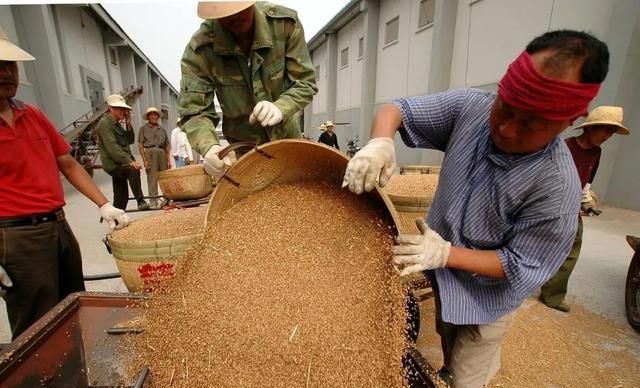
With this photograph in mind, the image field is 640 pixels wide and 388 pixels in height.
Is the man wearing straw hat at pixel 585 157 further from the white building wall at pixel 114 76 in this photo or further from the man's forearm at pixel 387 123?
the white building wall at pixel 114 76

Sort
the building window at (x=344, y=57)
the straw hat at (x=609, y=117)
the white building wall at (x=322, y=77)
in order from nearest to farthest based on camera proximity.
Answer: the straw hat at (x=609, y=117)
the building window at (x=344, y=57)
the white building wall at (x=322, y=77)

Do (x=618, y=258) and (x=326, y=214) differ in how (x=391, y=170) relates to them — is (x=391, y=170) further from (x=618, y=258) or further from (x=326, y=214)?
(x=618, y=258)

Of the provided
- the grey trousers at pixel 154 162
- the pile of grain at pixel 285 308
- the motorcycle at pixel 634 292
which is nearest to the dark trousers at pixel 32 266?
the pile of grain at pixel 285 308

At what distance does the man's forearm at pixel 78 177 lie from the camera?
70.2 inches

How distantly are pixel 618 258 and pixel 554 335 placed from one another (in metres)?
1.60

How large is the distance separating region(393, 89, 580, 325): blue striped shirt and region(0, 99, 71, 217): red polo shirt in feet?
5.32

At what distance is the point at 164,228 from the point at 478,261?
1690mm

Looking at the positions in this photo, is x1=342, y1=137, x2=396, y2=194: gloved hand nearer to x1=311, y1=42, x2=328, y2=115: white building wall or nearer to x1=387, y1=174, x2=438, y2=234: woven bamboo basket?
x1=387, y1=174, x2=438, y2=234: woven bamboo basket

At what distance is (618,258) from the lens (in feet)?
10.3

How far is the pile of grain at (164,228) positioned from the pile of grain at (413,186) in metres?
1.24

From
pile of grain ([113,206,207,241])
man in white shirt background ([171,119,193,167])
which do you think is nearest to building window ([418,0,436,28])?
man in white shirt background ([171,119,193,167])

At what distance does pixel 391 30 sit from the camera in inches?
397

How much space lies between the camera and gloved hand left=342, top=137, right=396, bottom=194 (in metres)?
0.96

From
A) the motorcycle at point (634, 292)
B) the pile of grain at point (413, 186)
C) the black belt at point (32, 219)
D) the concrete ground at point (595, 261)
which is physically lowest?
the concrete ground at point (595, 261)
